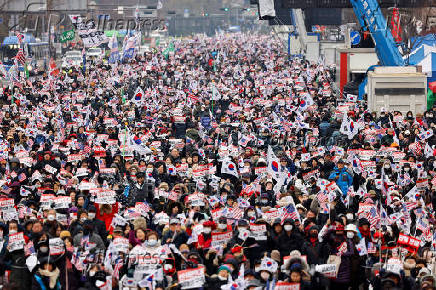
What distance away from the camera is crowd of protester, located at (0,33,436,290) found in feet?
40.0

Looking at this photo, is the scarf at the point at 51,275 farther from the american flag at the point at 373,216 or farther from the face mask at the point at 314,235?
the american flag at the point at 373,216

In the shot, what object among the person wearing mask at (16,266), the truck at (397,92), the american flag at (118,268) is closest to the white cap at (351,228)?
the american flag at (118,268)

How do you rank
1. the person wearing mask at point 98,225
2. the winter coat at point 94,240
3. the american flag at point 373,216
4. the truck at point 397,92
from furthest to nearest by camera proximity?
the truck at point 397,92, the american flag at point 373,216, the person wearing mask at point 98,225, the winter coat at point 94,240

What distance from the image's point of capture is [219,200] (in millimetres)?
15641

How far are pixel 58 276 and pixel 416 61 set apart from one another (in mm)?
28317

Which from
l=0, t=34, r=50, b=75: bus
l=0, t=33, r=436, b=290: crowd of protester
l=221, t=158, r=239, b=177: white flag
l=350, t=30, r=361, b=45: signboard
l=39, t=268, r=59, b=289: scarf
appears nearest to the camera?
l=39, t=268, r=59, b=289: scarf

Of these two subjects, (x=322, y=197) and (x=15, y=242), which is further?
(x=322, y=197)

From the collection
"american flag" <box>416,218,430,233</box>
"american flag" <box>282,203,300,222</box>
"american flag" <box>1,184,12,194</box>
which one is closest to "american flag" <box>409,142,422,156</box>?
"american flag" <box>416,218,430,233</box>

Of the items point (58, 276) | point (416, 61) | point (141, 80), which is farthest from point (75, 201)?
point (141, 80)

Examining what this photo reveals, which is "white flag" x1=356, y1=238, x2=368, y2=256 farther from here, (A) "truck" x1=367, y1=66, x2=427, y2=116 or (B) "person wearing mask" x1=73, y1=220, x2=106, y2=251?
(A) "truck" x1=367, y1=66, x2=427, y2=116

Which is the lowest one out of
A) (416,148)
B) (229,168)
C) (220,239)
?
(416,148)

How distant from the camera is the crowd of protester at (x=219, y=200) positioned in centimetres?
1219

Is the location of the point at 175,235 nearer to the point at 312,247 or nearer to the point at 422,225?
the point at 312,247

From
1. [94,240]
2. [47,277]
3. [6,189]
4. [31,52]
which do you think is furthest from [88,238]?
[31,52]
